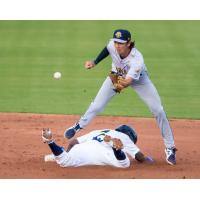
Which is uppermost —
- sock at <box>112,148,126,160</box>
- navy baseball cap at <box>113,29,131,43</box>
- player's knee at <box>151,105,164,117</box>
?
navy baseball cap at <box>113,29,131,43</box>

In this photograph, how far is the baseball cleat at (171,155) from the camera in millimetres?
12008

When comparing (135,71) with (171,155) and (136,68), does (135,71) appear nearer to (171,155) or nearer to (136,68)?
(136,68)

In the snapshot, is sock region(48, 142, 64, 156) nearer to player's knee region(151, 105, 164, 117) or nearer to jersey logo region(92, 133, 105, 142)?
jersey logo region(92, 133, 105, 142)

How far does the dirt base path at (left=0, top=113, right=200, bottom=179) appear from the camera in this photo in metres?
11.3

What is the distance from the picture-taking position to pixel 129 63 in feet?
38.5

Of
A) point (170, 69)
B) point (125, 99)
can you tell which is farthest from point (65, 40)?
point (125, 99)

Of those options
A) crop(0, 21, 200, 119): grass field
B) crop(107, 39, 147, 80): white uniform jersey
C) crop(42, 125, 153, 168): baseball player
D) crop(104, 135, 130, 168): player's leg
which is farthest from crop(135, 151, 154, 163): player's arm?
crop(0, 21, 200, 119): grass field

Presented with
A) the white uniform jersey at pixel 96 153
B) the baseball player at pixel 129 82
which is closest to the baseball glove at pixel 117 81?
the baseball player at pixel 129 82

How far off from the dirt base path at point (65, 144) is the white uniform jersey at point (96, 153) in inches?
3.7

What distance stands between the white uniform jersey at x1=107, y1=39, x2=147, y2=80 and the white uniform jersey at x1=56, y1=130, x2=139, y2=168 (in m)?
0.92

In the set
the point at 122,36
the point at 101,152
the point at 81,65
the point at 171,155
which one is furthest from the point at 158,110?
the point at 81,65

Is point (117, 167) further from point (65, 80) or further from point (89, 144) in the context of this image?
point (65, 80)

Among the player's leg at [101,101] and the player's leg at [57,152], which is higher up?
the player's leg at [101,101]

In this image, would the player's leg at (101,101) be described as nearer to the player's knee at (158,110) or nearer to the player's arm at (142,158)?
the player's knee at (158,110)
